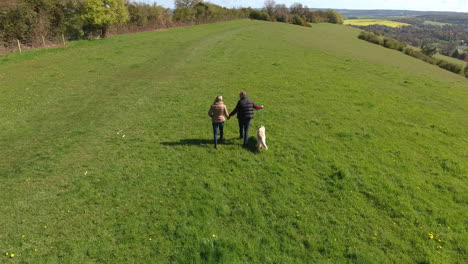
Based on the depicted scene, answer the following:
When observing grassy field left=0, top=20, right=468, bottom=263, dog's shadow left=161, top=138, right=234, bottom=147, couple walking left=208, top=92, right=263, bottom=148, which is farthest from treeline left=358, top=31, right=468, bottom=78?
dog's shadow left=161, top=138, right=234, bottom=147

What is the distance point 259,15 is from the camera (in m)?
108

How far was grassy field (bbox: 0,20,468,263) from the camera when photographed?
7.66m

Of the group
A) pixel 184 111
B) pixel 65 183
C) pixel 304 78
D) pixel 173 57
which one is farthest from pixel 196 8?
pixel 65 183

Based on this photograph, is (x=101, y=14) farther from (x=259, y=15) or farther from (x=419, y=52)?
(x=259, y=15)

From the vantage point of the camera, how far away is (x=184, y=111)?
55.1 ft

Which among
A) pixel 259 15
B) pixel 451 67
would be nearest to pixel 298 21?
pixel 259 15

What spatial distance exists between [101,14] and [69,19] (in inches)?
190

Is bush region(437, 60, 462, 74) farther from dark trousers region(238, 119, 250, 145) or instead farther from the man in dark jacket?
the man in dark jacket

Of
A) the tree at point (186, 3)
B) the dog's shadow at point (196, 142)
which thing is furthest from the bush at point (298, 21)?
the dog's shadow at point (196, 142)

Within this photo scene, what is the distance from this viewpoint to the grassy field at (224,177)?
766 cm

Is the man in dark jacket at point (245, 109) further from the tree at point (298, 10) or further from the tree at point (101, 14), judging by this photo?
the tree at point (298, 10)

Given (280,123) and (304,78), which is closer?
(280,123)

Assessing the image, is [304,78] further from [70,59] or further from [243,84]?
[70,59]

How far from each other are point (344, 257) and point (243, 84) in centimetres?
1725
